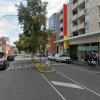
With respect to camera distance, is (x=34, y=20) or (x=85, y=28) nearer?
(x=34, y=20)

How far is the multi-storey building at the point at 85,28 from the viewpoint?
78.4 feet

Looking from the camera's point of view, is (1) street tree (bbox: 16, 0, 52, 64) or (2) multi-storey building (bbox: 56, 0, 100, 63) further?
(2) multi-storey building (bbox: 56, 0, 100, 63)

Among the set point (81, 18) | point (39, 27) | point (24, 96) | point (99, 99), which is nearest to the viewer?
point (99, 99)

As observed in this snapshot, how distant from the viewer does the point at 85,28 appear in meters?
28.7

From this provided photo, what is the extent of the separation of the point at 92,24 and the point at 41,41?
12475 mm

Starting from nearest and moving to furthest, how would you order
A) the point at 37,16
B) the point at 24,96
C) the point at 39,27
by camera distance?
the point at 24,96 < the point at 37,16 < the point at 39,27

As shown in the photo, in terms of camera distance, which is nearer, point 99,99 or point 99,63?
point 99,99

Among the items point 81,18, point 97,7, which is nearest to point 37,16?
point 97,7

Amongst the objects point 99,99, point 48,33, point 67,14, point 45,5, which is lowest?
point 99,99

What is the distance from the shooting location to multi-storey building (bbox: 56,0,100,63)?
23.9m

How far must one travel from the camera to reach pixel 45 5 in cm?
1980

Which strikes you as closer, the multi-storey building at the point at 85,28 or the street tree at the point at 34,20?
the street tree at the point at 34,20

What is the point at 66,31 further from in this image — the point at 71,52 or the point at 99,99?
the point at 99,99

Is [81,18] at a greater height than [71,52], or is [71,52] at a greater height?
[81,18]
